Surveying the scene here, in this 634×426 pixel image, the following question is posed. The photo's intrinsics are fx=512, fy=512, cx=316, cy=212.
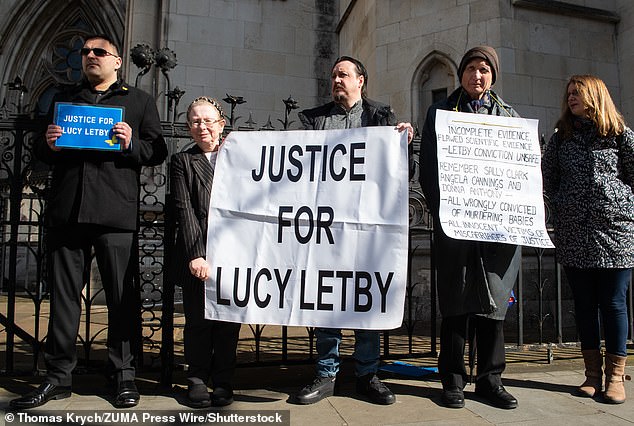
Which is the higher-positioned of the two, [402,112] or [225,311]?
[402,112]

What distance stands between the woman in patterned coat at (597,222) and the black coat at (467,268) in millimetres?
475

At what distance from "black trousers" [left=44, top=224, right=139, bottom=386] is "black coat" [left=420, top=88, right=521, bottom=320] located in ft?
6.67

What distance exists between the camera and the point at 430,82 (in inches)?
349

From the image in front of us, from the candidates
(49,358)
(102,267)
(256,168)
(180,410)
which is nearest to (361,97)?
(256,168)

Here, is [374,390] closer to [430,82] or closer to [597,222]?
[597,222]

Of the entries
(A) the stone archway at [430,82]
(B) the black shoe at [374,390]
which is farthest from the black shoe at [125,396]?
(A) the stone archway at [430,82]

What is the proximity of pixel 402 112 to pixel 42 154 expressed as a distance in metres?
6.47

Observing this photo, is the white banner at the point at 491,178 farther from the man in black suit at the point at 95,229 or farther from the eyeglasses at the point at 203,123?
the man in black suit at the point at 95,229

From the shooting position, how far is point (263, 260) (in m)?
3.28

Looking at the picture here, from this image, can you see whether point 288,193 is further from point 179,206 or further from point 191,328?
point 191,328

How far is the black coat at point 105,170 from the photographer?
10.5 feet

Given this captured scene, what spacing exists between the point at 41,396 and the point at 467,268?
2.75 meters

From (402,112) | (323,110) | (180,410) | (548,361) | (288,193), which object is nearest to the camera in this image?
(180,410)

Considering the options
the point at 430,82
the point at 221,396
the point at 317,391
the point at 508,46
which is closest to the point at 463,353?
the point at 317,391
